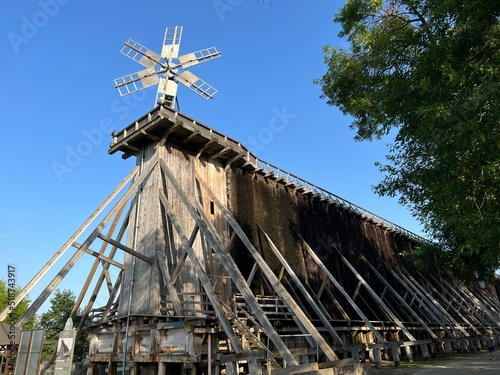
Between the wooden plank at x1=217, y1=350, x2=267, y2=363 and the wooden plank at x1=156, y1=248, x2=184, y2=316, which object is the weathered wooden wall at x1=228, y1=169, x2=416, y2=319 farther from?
the wooden plank at x1=217, y1=350, x2=267, y2=363

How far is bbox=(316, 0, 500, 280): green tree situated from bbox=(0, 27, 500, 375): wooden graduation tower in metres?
4.89

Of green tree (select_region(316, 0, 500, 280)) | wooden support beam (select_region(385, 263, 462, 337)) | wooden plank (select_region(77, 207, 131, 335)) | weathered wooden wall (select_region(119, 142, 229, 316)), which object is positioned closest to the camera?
green tree (select_region(316, 0, 500, 280))

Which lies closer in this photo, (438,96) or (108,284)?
(438,96)

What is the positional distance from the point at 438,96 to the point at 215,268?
10451 mm

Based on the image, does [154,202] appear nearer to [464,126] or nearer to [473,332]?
[464,126]

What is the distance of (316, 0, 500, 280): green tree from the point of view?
8.07 metres

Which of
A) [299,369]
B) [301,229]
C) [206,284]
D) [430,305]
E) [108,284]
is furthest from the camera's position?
[430,305]

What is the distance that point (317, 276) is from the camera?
69.7 ft

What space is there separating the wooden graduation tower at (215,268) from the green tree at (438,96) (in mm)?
4887

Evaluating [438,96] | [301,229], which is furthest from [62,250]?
[301,229]

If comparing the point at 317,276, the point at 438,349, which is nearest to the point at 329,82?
the point at 317,276

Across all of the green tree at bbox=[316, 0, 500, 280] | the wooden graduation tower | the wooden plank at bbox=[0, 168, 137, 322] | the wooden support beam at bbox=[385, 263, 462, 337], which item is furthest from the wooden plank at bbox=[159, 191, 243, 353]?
the wooden support beam at bbox=[385, 263, 462, 337]

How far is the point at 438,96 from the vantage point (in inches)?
354

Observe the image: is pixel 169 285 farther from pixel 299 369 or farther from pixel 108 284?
pixel 299 369
